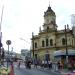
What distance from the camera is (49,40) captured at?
97.6 meters

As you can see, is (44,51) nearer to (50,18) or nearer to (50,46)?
(50,46)

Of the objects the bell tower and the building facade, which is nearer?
the building facade

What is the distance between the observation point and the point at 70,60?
56.6 m

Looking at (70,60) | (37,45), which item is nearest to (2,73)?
(70,60)

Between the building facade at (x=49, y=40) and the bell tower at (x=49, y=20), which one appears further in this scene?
the bell tower at (x=49, y=20)

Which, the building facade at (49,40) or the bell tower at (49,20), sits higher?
the bell tower at (49,20)

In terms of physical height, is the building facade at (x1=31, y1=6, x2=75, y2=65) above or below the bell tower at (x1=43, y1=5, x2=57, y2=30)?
below

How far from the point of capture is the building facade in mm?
93375

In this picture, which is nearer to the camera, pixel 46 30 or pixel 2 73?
pixel 2 73

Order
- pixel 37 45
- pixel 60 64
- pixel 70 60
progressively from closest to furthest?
pixel 60 64 → pixel 70 60 → pixel 37 45

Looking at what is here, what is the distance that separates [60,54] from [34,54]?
4132cm

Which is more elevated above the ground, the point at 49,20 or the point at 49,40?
the point at 49,20

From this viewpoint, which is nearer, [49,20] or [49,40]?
[49,40]

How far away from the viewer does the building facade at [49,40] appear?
9338 cm
